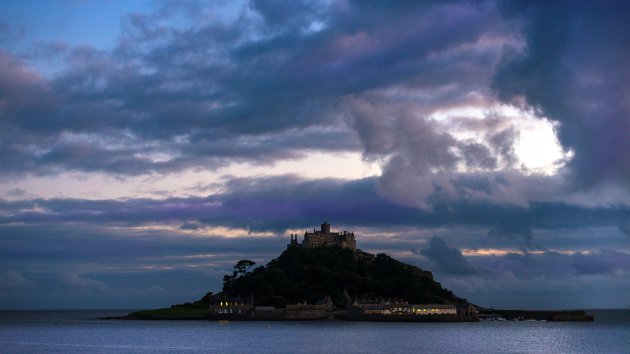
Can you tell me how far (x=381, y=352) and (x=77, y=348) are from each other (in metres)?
40.6

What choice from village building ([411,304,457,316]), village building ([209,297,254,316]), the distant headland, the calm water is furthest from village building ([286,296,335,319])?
the calm water

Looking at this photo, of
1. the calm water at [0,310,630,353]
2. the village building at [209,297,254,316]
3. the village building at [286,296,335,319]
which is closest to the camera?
the calm water at [0,310,630,353]

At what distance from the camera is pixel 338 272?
198750mm

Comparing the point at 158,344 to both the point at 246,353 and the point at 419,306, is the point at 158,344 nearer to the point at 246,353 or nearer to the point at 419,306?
the point at 246,353

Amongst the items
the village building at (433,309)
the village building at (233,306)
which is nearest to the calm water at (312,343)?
the village building at (433,309)

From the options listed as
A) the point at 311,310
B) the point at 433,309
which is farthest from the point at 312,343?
the point at 433,309

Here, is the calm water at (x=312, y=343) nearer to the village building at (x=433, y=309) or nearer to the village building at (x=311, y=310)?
the village building at (x=311, y=310)

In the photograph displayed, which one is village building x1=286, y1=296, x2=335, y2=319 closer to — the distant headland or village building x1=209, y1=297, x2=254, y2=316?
the distant headland

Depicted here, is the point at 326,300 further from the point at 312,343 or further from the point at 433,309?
the point at 312,343

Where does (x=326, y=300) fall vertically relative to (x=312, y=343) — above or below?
above

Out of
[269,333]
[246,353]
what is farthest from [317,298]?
[246,353]

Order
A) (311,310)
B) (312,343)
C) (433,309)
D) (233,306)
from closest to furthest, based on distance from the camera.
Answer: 1. (312,343)
2. (311,310)
3. (433,309)
4. (233,306)

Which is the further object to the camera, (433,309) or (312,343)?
(433,309)

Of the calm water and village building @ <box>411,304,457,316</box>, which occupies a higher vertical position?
village building @ <box>411,304,457,316</box>
